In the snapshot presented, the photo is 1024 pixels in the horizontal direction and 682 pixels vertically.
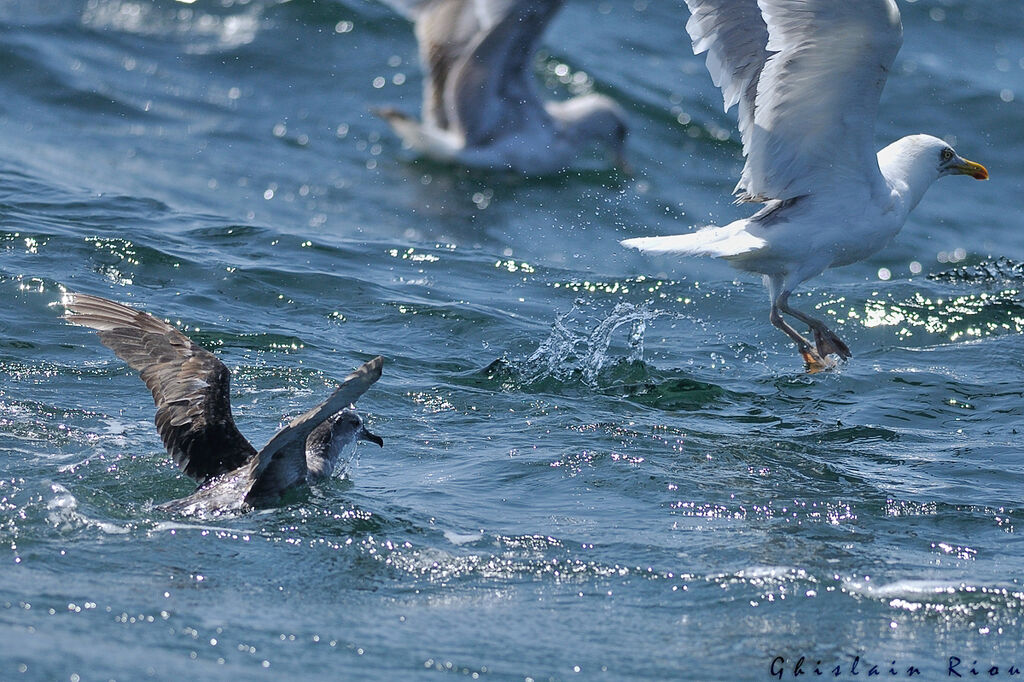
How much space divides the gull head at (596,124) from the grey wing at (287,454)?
9.01m

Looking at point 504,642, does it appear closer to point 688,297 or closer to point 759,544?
point 759,544

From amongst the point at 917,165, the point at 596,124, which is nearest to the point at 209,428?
the point at 917,165

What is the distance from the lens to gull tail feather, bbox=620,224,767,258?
7.59 m

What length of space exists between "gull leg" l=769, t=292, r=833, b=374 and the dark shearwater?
2.97m

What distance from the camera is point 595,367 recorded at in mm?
7875

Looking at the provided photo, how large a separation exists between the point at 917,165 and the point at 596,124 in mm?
6392

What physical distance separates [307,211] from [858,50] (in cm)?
651

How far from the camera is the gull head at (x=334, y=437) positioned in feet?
19.4

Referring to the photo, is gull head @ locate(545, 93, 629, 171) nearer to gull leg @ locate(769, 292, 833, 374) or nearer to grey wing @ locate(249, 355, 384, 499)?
gull leg @ locate(769, 292, 833, 374)

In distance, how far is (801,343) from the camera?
805 cm

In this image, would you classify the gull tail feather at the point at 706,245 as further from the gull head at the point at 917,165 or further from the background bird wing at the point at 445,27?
the background bird wing at the point at 445,27

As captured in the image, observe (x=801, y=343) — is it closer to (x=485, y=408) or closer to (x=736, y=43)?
(x=736, y=43)

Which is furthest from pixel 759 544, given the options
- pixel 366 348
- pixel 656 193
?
pixel 656 193

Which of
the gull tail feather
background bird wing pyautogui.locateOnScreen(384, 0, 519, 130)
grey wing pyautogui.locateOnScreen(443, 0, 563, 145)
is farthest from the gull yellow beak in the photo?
background bird wing pyautogui.locateOnScreen(384, 0, 519, 130)
